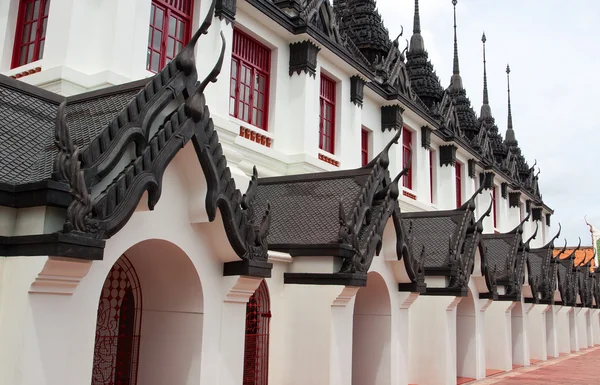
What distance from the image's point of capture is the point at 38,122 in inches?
283

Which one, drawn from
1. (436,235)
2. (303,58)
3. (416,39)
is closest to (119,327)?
(303,58)

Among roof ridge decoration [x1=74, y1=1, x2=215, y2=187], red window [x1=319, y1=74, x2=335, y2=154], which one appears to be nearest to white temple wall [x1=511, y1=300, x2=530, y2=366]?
red window [x1=319, y1=74, x2=335, y2=154]

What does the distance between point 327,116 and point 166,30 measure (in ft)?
18.9

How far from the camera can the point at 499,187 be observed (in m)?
30.7

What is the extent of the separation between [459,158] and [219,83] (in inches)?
603

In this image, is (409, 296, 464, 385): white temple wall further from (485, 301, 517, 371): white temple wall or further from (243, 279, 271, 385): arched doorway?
(243, 279, 271, 385): arched doorway

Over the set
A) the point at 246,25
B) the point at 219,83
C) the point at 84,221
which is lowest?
the point at 84,221

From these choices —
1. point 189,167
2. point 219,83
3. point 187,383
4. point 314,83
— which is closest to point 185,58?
point 189,167

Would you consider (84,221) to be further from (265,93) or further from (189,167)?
(265,93)

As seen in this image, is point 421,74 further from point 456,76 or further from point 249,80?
point 249,80

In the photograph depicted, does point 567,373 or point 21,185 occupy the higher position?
point 21,185

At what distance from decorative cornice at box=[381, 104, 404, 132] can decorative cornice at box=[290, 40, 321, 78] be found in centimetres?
481

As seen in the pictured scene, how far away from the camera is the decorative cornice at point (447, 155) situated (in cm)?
2334

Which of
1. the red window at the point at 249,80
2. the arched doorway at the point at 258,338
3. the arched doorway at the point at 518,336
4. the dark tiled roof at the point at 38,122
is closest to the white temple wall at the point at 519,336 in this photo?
the arched doorway at the point at 518,336
